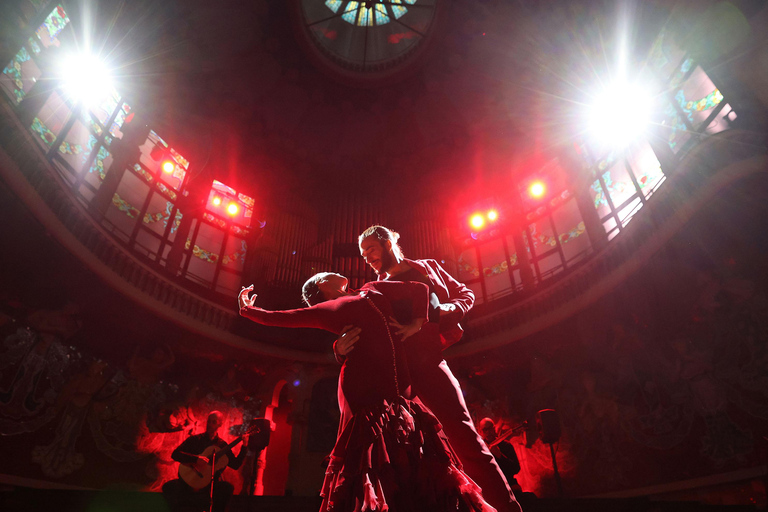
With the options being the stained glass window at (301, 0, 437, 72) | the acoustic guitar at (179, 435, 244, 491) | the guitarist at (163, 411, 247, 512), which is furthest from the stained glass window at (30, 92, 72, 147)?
the stained glass window at (301, 0, 437, 72)

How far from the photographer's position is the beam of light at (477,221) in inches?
451

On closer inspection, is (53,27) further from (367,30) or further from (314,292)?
(314,292)

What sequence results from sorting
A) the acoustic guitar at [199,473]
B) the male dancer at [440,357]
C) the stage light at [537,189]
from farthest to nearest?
the stage light at [537,189], the acoustic guitar at [199,473], the male dancer at [440,357]

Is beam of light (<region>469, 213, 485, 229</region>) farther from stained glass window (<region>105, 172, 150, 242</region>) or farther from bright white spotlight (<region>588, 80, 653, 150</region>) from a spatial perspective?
stained glass window (<region>105, 172, 150, 242</region>)

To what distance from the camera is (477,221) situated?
11578 millimetres

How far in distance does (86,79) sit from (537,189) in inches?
393

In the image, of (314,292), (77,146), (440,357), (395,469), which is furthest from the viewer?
(77,146)

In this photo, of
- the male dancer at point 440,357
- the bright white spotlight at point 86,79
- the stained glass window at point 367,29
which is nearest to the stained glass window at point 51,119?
the bright white spotlight at point 86,79

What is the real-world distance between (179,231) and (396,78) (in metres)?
6.69

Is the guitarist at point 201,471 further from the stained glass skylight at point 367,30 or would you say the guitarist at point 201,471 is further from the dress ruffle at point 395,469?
the stained glass skylight at point 367,30

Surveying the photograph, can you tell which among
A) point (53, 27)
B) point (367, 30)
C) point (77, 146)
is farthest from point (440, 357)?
point (367, 30)

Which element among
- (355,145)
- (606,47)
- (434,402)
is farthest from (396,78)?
(434,402)

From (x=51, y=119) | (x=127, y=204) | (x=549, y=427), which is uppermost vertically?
(x=51, y=119)

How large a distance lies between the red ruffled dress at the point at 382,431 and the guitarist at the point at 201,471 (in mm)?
3381
